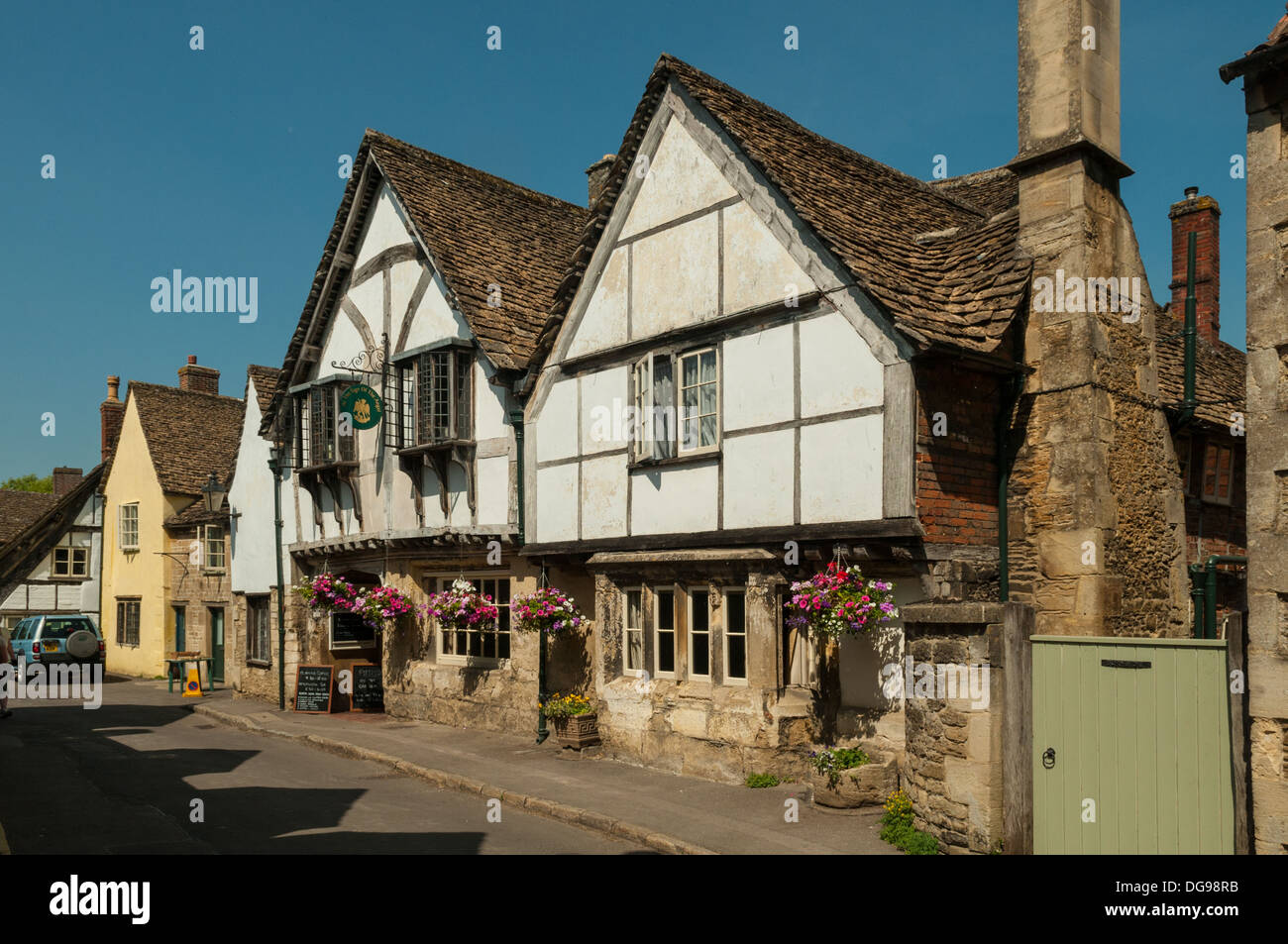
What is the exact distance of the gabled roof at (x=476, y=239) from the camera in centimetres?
1636

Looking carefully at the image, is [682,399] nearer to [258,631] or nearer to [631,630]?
[631,630]

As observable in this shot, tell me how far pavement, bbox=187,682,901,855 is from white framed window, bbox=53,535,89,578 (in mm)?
21854

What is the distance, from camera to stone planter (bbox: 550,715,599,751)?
539 inches

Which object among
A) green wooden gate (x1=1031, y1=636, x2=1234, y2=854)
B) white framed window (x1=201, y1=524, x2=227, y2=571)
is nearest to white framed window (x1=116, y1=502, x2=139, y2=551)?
white framed window (x1=201, y1=524, x2=227, y2=571)

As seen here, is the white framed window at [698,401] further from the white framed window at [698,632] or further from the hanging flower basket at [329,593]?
the hanging flower basket at [329,593]

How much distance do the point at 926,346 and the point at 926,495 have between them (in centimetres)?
146

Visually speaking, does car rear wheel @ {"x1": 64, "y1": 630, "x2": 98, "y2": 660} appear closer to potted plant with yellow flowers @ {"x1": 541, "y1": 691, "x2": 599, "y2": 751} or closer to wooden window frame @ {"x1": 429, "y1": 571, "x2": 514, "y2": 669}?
wooden window frame @ {"x1": 429, "y1": 571, "x2": 514, "y2": 669}

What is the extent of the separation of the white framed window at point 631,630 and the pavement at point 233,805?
2645 mm

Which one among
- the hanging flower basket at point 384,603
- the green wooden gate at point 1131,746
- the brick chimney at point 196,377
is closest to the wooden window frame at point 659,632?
the green wooden gate at point 1131,746

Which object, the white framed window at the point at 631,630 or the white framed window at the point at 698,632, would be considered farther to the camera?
the white framed window at the point at 631,630

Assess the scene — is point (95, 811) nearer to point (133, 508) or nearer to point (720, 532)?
point (720, 532)

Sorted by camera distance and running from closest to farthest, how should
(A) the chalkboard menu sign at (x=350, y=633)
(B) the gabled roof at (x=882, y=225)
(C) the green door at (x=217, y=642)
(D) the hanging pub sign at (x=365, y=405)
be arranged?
1. (B) the gabled roof at (x=882, y=225)
2. (D) the hanging pub sign at (x=365, y=405)
3. (A) the chalkboard menu sign at (x=350, y=633)
4. (C) the green door at (x=217, y=642)

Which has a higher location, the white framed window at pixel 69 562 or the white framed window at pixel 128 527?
the white framed window at pixel 128 527
